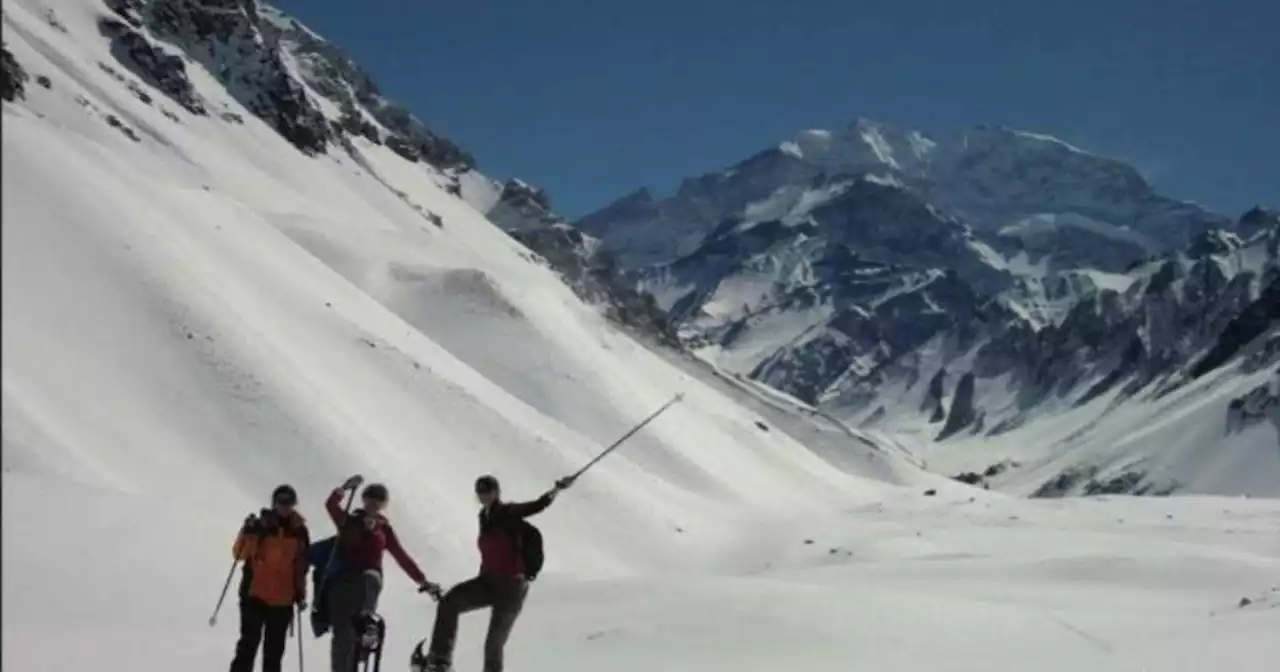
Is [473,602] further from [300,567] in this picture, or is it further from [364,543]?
[300,567]

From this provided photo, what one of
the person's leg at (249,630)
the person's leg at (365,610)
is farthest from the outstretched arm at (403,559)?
the person's leg at (249,630)

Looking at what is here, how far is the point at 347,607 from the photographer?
11.6 m

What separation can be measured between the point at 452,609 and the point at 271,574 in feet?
5.91

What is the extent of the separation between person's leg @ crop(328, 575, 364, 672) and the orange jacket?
0.40 m

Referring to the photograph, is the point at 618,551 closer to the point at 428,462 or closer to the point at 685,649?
the point at 428,462

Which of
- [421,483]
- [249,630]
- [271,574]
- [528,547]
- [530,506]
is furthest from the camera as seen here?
[421,483]

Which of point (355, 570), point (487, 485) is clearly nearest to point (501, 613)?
point (487, 485)

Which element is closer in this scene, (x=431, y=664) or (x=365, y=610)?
(x=365, y=610)

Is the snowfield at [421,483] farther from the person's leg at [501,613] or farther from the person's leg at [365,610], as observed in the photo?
the person's leg at [501,613]

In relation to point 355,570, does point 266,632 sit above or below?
below

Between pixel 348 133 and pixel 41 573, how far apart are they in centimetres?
15062

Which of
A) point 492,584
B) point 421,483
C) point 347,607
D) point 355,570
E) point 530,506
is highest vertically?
point 421,483

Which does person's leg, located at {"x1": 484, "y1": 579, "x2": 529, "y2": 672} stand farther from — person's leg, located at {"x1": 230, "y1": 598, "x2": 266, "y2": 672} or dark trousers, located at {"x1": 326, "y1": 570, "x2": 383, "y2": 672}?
person's leg, located at {"x1": 230, "y1": 598, "x2": 266, "y2": 672}

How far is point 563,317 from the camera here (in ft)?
310
